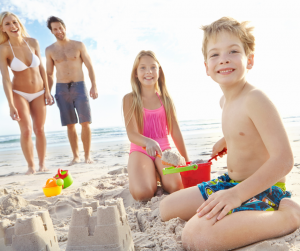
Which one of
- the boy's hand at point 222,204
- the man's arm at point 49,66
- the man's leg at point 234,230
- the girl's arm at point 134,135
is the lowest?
the man's leg at point 234,230

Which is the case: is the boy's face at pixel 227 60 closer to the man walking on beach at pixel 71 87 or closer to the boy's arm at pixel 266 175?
the boy's arm at pixel 266 175

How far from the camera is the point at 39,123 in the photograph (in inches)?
191

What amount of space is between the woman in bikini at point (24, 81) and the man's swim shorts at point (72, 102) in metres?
0.37

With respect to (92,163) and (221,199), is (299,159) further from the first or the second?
(92,163)

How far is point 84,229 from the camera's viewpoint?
1317 millimetres

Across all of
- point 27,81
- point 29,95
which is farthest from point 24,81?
point 29,95

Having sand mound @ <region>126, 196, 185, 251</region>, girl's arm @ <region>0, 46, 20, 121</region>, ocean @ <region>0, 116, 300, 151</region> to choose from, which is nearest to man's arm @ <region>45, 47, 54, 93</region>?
girl's arm @ <region>0, 46, 20, 121</region>

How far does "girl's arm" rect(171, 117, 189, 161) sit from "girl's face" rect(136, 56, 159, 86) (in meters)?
0.53

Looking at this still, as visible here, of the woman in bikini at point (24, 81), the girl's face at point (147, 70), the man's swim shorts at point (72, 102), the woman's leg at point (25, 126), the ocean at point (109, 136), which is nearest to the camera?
the girl's face at point (147, 70)

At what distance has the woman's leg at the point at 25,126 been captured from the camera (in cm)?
465

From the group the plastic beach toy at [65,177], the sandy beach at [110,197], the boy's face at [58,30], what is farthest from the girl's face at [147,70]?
the boy's face at [58,30]

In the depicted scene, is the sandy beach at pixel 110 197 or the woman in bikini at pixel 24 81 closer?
the sandy beach at pixel 110 197

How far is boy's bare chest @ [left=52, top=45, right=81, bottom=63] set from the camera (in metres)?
5.40

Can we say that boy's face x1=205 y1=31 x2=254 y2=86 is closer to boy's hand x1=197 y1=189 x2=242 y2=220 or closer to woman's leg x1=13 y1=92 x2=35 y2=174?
boy's hand x1=197 y1=189 x2=242 y2=220
